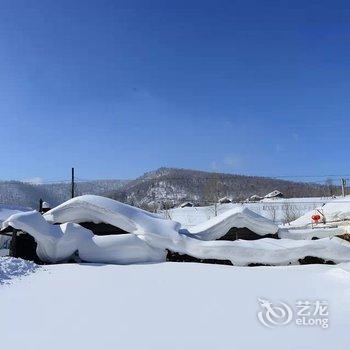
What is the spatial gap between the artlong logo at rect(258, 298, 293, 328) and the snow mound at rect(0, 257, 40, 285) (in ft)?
13.2

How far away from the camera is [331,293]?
6.39m

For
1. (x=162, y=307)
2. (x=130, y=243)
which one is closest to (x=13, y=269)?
(x=130, y=243)

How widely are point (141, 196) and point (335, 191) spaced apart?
3468cm

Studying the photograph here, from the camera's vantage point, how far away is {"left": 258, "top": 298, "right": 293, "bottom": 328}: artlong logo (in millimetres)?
5039

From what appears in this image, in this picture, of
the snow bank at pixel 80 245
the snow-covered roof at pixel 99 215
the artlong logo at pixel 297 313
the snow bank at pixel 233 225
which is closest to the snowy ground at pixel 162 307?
the artlong logo at pixel 297 313

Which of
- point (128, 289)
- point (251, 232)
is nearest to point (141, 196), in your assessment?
point (251, 232)

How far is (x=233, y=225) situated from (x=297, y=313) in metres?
6.26

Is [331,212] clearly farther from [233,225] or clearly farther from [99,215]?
[99,215]

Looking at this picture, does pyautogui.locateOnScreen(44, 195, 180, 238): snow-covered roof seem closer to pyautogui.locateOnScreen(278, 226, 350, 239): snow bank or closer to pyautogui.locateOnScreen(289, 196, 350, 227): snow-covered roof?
pyautogui.locateOnScreen(278, 226, 350, 239): snow bank

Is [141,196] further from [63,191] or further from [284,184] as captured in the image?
[284,184]

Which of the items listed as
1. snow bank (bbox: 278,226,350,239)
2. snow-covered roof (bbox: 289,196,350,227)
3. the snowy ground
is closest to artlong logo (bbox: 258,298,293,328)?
the snowy ground

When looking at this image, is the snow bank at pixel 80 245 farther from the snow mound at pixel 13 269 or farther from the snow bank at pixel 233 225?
the snow bank at pixel 233 225

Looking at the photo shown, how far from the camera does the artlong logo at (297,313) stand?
A: 5012 millimetres

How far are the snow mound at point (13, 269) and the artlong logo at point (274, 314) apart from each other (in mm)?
4012
